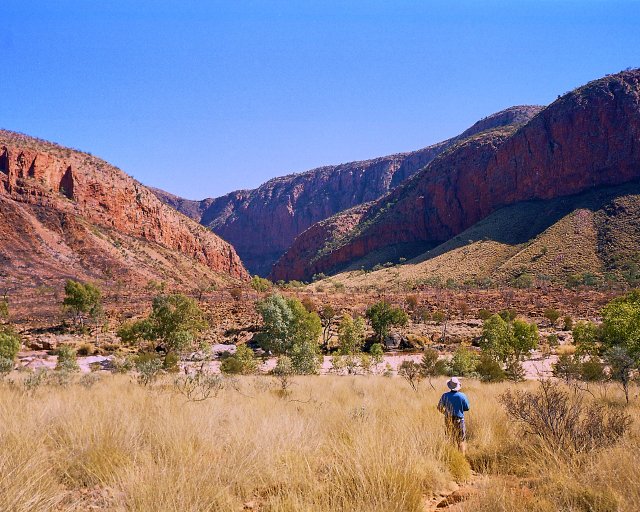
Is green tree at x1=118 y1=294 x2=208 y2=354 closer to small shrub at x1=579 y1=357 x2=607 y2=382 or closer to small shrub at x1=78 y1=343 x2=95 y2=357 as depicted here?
small shrub at x1=78 y1=343 x2=95 y2=357

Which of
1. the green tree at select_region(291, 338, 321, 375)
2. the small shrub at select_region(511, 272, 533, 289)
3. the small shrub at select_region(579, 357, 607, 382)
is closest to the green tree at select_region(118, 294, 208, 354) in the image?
the green tree at select_region(291, 338, 321, 375)

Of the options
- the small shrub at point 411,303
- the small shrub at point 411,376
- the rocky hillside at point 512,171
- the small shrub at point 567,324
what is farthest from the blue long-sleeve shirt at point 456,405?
the rocky hillside at point 512,171

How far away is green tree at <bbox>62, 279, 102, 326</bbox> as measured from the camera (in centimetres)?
3020

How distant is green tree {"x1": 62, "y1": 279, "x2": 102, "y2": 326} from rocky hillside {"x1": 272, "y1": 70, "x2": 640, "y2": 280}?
88355 mm

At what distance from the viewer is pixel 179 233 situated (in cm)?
8519

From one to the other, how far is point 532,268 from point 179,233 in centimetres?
6964

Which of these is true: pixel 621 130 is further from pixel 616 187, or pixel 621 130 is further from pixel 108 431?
pixel 108 431

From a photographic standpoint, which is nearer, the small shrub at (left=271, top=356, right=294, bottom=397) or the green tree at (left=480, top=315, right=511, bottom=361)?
the small shrub at (left=271, top=356, right=294, bottom=397)

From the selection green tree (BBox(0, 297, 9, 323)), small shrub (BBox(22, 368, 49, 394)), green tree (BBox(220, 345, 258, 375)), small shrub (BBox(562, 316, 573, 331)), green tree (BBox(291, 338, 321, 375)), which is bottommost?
small shrub (BBox(562, 316, 573, 331))

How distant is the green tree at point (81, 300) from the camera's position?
99.1ft

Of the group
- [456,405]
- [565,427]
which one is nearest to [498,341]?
[456,405]

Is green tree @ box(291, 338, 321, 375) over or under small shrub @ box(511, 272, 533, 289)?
over

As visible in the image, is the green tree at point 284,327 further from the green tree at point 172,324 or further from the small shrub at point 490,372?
the small shrub at point 490,372

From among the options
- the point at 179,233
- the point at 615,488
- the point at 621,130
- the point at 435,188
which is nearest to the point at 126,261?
the point at 179,233
